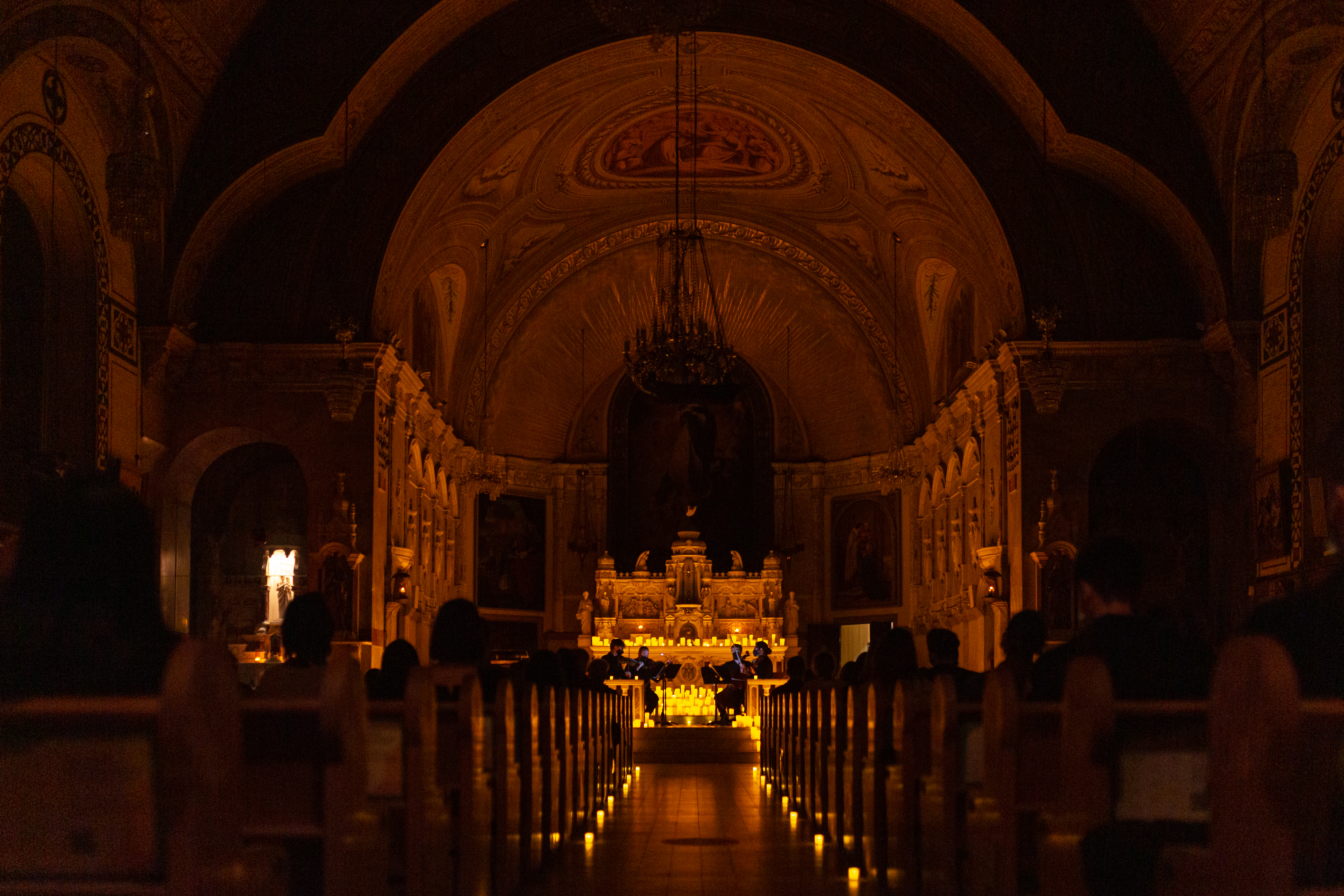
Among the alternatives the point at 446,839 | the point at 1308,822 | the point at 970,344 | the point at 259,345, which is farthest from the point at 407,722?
the point at 970,344

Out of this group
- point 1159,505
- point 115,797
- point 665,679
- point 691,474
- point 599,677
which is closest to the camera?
point 115,797

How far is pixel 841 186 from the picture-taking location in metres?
24.1

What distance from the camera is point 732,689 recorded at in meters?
22.0

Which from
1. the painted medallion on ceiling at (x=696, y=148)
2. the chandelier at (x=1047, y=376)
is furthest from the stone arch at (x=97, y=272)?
the chandelier at (x=1047, y=376)

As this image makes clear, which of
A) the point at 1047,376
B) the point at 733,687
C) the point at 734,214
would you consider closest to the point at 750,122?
the point at 734,214

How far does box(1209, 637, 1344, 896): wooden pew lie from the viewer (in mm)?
2953

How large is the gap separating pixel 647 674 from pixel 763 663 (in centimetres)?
175

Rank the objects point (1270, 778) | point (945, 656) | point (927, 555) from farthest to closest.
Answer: point (927, 555) → point (945, 656) → point (1270, 778)

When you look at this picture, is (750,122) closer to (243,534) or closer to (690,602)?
(690,602)

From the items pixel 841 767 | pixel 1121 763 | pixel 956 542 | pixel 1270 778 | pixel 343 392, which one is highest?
pixel 343 392

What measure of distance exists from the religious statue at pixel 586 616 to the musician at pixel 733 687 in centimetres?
325

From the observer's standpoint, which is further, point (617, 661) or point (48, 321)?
point (617, 661)

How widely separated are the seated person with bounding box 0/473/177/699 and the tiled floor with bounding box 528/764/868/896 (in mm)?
4248

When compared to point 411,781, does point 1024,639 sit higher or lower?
higher
